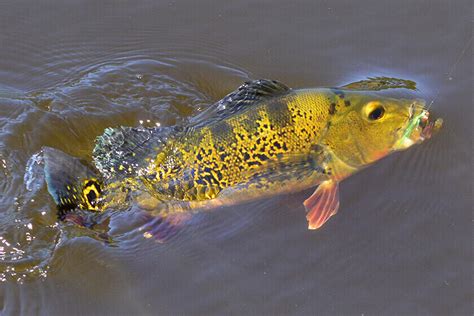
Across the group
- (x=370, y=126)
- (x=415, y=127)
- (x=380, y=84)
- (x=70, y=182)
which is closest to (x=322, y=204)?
(x=370, y=126)

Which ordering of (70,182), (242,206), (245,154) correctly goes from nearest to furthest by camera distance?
(70,182) → (245,154) → (242,206)

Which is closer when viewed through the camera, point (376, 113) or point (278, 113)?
point (278, 113)

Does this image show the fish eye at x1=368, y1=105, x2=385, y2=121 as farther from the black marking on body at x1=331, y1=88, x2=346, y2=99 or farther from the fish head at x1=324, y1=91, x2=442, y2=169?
the black marking on body at x1=331, y1=88, x2=346, y2=99

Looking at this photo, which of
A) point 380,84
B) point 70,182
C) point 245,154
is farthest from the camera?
point 380,84

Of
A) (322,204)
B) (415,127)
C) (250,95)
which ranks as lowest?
(322,204)

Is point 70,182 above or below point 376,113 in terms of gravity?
above

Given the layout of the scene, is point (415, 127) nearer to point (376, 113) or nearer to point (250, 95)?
point (376, 113)

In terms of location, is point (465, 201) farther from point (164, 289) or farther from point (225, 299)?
point (164, 289)
